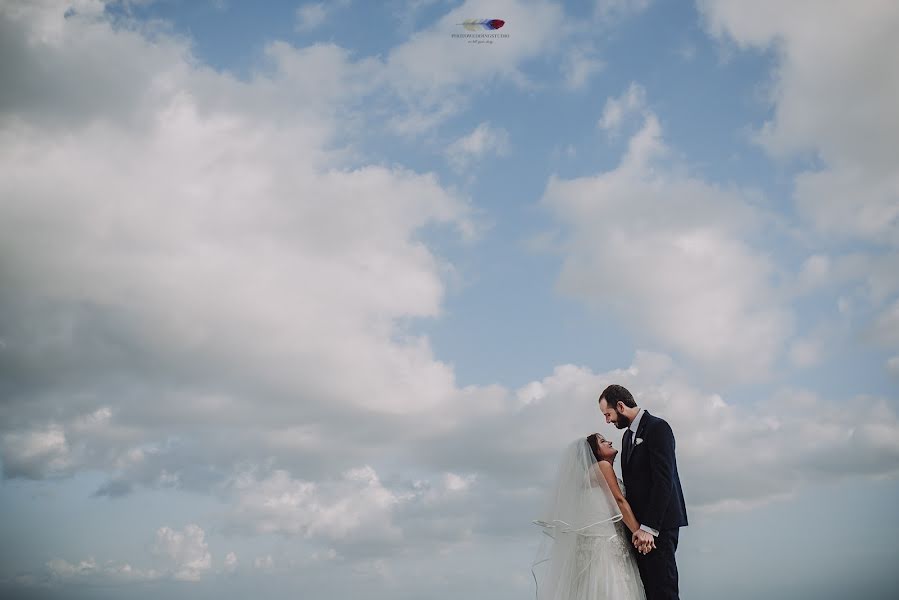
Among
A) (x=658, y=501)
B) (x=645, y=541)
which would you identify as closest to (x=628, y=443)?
(x=658, y=501)

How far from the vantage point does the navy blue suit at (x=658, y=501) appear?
32.1 ft

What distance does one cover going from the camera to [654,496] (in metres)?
9.84

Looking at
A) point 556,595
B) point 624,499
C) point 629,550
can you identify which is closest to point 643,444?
point 624,499

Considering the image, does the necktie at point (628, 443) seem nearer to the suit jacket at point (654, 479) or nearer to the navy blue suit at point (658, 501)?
the suit jacket at point (654, 479)

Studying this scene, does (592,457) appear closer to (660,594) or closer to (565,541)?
(565,541)

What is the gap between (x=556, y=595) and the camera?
413 inches

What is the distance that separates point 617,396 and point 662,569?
8.11ft

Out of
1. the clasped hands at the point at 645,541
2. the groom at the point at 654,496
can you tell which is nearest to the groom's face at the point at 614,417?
the groom at the point at 654,496

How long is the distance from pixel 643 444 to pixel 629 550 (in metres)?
1.60


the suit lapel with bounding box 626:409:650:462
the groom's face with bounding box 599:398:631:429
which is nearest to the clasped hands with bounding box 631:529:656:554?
the suit lapel with bounding box 626:409:650:462

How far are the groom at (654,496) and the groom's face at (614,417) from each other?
15 mm

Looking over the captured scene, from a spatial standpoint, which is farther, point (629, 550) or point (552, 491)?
point (552, 491)

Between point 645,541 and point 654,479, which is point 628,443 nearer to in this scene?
point 654,479

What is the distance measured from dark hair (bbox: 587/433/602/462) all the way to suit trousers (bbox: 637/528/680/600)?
143 centimetres
